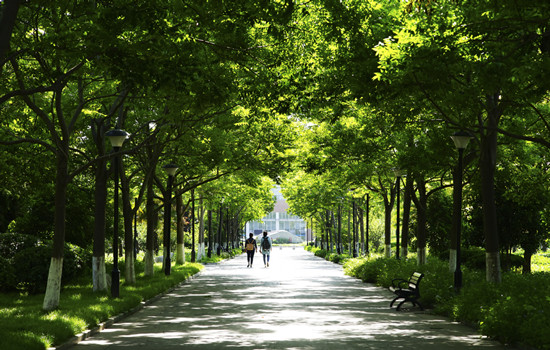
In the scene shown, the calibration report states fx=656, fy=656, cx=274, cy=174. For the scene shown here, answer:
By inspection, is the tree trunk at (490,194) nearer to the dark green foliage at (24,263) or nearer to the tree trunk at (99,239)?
the tree trunk at (99,239)

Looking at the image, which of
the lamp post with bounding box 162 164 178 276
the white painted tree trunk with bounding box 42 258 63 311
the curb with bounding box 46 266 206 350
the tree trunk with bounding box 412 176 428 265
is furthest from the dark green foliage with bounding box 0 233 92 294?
the tree trunk with bounding box 412 176 428 265

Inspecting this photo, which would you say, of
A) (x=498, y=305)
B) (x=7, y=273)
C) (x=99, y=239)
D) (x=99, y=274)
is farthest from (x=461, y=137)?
(x=7, y=273)

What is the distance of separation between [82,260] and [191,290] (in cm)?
420

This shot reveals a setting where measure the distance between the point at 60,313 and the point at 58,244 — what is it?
5.88 ft

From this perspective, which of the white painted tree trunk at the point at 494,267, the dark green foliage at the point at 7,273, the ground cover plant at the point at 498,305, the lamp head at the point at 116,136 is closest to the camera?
the ground cover plant at the point at 498,305

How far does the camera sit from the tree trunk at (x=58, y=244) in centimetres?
1389

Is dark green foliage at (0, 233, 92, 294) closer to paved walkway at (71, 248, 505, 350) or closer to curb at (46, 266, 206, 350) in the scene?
curb at (46, 266, 206, 350)

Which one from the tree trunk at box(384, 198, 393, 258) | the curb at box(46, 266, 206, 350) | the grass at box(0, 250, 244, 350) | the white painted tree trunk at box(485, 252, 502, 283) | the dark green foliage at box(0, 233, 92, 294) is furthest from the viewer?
the tree trunk at box(384, 198, 393, 258)

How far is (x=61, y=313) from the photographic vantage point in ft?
42.8

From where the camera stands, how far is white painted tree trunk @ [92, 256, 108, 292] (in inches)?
712

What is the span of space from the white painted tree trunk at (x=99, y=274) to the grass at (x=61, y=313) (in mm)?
327

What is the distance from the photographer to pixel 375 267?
27859 mm

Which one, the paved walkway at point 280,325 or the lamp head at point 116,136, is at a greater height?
the lamp head at point 116,136

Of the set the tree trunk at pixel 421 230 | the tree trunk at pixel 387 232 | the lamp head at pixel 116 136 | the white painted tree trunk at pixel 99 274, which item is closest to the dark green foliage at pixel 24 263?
the white painted tree trunk at pixel 99 274
